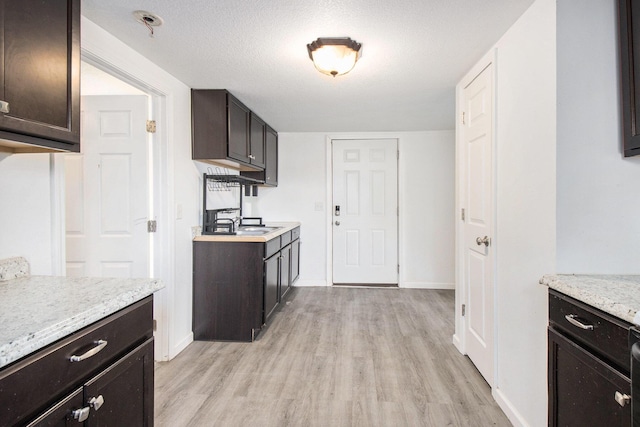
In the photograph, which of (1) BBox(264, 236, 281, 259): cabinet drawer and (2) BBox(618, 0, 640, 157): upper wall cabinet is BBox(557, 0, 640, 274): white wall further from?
(1) BBox(264, 236, 281, 259): cabinet drawer

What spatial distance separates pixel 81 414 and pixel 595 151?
1987 millimetres

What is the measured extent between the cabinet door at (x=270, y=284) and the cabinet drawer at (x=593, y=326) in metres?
2.07

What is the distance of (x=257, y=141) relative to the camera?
A: 3582mm

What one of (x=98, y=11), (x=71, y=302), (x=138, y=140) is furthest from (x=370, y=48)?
→ (x=71, y=302)

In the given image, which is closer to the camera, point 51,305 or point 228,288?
point 51,305

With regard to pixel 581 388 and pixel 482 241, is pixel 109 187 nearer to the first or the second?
pixel 482 241

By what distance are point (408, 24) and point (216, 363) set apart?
2.50 m

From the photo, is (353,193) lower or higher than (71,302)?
higher

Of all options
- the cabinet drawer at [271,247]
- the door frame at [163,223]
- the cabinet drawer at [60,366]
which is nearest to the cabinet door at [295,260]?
the cabinet drawer at [271,247]

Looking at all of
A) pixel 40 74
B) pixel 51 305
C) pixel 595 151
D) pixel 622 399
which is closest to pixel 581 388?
pixel 622 399

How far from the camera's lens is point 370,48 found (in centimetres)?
198

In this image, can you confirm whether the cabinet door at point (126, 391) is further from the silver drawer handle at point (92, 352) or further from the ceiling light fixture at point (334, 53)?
the ceiling light fixture at point (334, 53)

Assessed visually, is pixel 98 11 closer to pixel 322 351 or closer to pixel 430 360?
pixel 322 351

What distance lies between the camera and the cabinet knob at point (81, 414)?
878 mm
